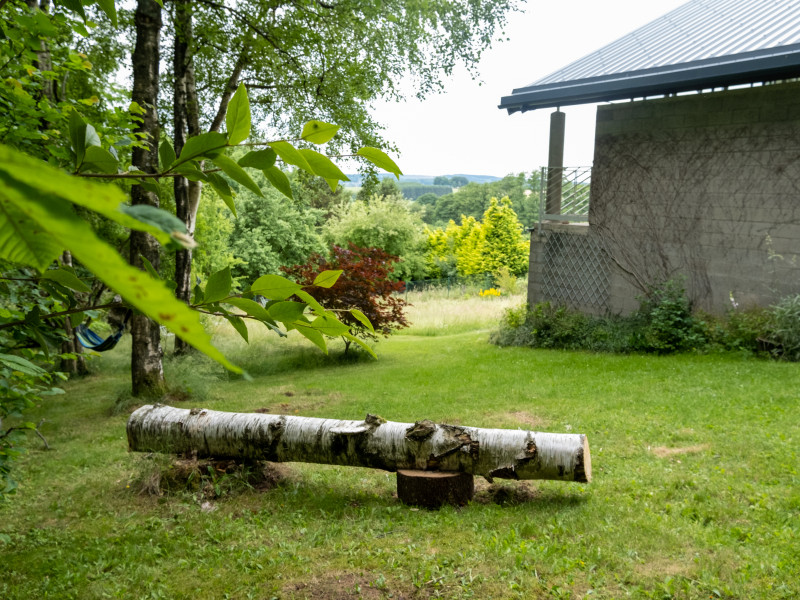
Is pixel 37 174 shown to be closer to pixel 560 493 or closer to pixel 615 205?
pixel 560 493

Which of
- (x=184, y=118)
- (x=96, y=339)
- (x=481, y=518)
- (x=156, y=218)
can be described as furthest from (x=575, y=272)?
(x=156, y=218)

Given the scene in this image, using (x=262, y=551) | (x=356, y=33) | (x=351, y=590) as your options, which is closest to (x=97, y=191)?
(x=351, y=590)

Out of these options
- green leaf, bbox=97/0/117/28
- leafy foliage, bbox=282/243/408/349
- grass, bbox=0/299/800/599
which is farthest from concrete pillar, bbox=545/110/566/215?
green leaf, bbox=97/0/117/28

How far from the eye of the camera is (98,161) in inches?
31.9

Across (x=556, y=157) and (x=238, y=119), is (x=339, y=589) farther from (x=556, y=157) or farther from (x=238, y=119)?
(x=556, y=157)

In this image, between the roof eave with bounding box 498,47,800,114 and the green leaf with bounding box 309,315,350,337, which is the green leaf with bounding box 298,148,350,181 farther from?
the roof eave with bounding box 498,47,800,114

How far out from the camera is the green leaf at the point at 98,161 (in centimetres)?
80

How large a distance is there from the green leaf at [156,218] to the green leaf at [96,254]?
0.04 meters

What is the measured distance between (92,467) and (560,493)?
453cm

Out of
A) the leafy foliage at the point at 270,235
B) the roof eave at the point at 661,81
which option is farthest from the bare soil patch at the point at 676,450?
the leafy foliage at the point at 270,235

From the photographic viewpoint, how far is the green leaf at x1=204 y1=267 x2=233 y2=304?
81 cm

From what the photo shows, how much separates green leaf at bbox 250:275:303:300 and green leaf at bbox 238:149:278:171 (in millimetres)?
147

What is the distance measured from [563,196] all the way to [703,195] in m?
3.13

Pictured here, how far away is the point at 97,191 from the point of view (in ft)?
1.00
